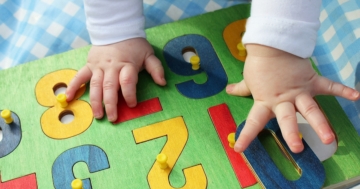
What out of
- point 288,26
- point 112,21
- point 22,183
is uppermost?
point 288,26

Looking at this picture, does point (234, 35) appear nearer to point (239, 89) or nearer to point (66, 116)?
point (239, 89)

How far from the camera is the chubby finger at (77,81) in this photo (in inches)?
27.0

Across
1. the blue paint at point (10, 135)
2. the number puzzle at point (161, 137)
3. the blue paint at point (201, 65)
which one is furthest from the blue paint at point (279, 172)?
the blue paint at point (10, 135)

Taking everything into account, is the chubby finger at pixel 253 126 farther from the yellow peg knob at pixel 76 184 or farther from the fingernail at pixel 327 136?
the yellow peg knob at pixel 76 184

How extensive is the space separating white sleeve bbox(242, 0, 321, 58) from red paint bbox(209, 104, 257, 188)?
11 centimetres

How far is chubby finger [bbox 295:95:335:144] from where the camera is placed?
566mm

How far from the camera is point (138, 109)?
68cm

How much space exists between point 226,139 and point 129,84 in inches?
6.5

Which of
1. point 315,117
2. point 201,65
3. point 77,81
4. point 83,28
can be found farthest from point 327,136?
point 83,28

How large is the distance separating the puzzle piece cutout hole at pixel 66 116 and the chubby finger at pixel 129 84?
0.28ft

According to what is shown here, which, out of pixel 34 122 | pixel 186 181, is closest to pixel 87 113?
pixel 34 122

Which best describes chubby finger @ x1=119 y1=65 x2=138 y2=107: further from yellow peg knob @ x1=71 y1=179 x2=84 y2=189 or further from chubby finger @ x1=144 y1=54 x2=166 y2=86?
yellow peg knob @ x1=71 y1=179 x2=84 y2=189

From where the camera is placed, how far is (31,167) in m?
0.62

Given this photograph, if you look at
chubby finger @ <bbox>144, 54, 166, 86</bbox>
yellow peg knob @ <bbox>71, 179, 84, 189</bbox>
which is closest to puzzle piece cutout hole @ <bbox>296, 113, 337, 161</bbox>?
chubby finger @ <bbox>144, 54, 166, 86</bbox>
